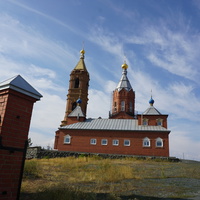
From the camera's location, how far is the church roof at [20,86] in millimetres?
3664

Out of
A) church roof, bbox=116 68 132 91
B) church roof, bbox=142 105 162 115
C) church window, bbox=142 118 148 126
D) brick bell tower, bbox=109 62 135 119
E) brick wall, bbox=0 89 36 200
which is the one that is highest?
church roof, bbox=116 68 132 91

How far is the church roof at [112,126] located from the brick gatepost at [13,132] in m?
21.2

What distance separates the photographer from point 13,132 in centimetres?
359

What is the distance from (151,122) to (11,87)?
23.7 meters

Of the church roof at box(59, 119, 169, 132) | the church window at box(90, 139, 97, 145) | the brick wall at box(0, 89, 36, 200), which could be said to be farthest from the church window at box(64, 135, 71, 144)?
the brick wall at box(0, 89, 36, 200)

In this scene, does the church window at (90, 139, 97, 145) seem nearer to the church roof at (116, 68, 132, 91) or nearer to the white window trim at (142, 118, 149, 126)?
the white window trim at (142, 118, 149, 126)

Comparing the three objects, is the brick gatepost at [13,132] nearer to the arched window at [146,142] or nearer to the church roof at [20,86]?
the church roof at [20,86]

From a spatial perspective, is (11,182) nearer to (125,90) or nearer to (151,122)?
(151,122)

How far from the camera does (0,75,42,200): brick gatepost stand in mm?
3408

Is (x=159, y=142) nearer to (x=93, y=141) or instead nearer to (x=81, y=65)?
(x=93, y=141)

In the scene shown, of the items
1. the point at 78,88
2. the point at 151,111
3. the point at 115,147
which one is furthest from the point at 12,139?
the point at 78,88

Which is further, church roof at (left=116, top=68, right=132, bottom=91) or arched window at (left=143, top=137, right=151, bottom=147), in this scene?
church roof at (left=116, top=68, right=132, bottom=91)

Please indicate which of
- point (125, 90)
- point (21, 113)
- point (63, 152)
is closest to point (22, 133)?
point (21, 113)

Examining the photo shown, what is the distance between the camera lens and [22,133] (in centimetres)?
376
